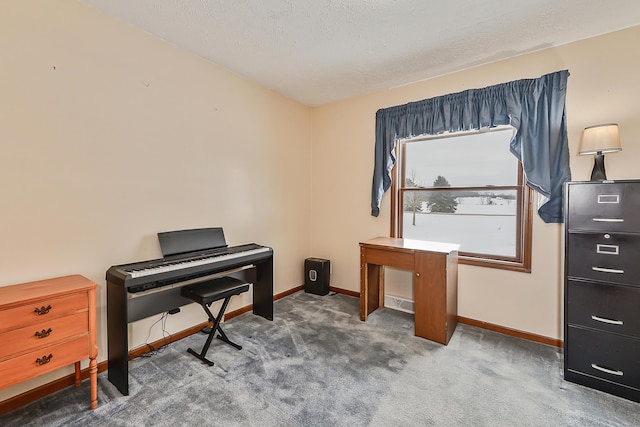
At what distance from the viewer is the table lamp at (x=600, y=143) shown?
2059 millimetres

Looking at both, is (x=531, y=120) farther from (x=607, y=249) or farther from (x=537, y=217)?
(x=607, y=249)

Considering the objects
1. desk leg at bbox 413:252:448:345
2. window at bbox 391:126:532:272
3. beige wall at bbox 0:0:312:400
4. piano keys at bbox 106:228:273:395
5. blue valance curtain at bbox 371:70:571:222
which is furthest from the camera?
window at bbox 391:126:532:272

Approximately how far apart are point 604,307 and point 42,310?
3470 mm

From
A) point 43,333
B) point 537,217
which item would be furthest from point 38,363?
point 537,217

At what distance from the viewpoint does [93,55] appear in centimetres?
208

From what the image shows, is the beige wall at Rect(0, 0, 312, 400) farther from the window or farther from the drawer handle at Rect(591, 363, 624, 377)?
the drawer handle at Rect(591, 363, 624, 377)

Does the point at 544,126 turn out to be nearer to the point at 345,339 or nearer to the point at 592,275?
the point at 592,275

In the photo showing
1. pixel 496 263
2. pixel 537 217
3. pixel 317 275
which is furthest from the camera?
pixel 317 275

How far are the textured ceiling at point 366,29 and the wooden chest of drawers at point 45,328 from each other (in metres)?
1.96

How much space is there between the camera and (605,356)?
1919 mm

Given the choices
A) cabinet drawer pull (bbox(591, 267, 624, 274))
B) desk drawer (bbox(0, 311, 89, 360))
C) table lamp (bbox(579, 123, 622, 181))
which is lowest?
desk drawer (bbox(0, 311, 89, 360))

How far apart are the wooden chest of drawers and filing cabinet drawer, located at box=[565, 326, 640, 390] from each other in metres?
3.19

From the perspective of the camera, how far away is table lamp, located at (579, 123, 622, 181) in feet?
6.75

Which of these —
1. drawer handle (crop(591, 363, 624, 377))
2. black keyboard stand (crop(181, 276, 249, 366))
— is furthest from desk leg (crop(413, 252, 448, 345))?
black keyboard stand (crop(181, 276, 249, 366))
